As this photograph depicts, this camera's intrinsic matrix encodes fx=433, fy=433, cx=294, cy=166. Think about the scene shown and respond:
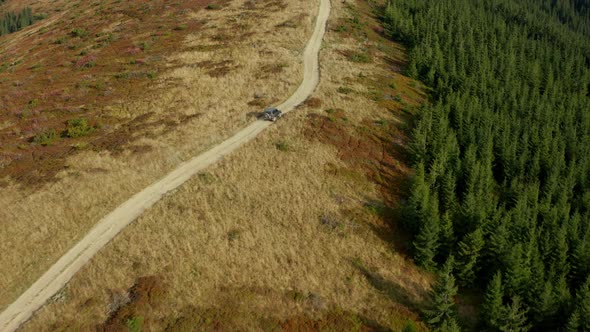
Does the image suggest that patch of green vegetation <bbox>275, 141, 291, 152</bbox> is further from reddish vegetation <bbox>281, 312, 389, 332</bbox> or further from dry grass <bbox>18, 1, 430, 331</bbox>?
reddish vegetation <bbox>281, 312, 389, 332</bbox>

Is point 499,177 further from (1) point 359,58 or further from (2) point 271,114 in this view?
(1) point 359,58

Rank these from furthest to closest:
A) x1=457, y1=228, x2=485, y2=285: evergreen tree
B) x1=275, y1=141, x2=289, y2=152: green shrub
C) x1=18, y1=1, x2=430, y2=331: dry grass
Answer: x1=275, y1=141, x2=289, y2=152: green shrub → x1=457, y1=228, x2=485, y2=285: evergreen tree → x1=18, y1=1, x2=430, y2=331: dry grass

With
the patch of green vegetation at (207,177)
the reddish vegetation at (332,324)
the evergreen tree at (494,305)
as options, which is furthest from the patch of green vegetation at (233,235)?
the evergreen tree at (494,305)

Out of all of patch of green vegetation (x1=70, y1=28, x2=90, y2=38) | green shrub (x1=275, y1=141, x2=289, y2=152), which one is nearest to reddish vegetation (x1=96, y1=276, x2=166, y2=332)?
green shrub (x1=275, y1=141, x2=289, y2=152)

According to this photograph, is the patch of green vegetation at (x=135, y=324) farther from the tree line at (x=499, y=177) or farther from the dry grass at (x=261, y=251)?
the tree line at (x=499, y=177)

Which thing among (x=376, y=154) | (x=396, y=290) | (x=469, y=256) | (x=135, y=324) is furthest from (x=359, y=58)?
(x=135, y=324)

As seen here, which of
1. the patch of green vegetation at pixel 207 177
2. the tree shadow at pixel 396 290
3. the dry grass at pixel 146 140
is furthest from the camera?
the patch of green vegetation at pixel 207 177
